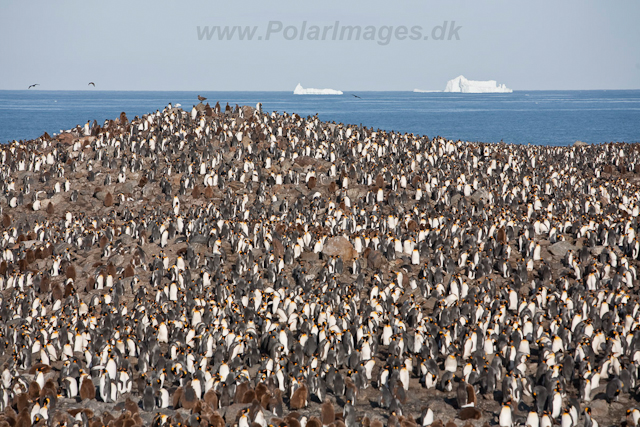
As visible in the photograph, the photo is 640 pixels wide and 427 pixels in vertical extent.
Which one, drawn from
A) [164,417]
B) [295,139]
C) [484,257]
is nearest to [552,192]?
[484,257]

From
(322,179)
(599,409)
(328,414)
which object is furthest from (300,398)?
(322,179)

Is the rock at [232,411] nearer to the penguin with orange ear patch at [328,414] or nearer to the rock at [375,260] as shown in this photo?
the penguin with orange ear patch at [328,414]

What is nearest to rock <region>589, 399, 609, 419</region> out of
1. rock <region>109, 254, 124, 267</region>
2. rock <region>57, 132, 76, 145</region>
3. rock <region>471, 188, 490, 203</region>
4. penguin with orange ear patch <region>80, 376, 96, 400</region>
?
penguin with orange ear patch <region>80, 376, 96, 400</region>

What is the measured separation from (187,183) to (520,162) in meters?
17.2

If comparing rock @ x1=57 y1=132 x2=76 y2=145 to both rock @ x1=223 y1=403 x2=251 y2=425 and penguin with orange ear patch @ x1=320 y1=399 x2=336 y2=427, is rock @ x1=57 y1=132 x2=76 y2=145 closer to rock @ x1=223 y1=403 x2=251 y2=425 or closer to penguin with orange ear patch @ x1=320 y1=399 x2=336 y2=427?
rock @ x1=223 y1=403 x2=251 y2=425

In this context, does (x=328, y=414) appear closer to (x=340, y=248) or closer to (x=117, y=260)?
(x=340, y=248)

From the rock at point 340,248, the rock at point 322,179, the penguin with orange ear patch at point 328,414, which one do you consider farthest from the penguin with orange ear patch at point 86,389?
the rock at point 322,179

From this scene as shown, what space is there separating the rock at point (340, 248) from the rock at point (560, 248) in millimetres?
6693

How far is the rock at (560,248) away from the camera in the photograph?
65.6 feet

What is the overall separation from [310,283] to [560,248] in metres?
8.78

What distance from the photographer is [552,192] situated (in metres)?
26.8

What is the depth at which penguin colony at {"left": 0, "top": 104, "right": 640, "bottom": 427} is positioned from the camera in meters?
12.0

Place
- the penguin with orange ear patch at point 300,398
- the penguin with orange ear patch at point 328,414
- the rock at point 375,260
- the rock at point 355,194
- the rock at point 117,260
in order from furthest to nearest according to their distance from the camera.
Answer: the rock at point 355,194
the rock at point 117,260
the rock at point 375,260
the penguin with orange ear patch at point 300,398
the penguin with orange ear patch at point 328,414

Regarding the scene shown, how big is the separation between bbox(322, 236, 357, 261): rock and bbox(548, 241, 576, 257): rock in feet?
22.0
